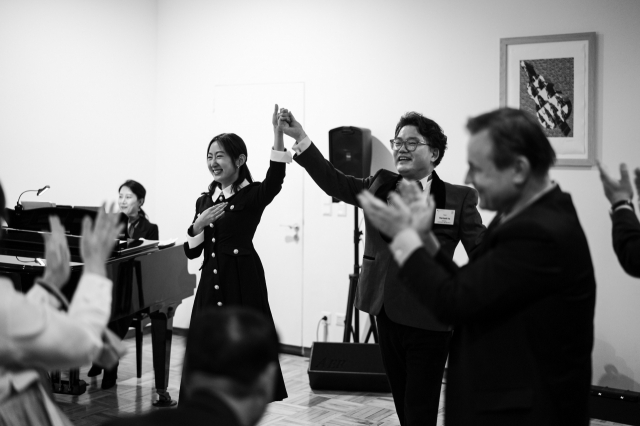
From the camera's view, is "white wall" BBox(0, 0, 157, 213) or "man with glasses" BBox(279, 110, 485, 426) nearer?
"man with glasses" BBox(279, 110, 485, 426)

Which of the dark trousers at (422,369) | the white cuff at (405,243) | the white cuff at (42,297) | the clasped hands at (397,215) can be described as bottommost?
the dark trousers at (422,369)

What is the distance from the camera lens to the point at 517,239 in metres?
1.48

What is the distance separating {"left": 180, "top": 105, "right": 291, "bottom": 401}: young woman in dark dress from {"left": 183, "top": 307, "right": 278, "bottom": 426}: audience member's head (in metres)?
2.28

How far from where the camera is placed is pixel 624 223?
6.51ft

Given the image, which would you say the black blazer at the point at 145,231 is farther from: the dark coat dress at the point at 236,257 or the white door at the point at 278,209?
the dark coat dress at the point at 236,257

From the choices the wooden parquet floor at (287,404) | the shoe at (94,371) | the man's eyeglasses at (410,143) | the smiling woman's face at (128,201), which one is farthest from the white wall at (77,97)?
the man's eyeglasses at (410,143)

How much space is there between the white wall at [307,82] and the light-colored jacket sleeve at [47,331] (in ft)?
12.8

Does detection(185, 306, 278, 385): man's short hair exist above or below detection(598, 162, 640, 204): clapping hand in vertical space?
below

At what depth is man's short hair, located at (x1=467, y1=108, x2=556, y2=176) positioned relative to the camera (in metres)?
1.50

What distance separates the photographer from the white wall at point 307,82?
14.9 feet

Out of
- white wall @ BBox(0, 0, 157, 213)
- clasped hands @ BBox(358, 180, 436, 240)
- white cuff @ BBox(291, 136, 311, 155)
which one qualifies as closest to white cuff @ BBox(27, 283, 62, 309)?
clasped hands @ BBox(358, 180, 436, 240)

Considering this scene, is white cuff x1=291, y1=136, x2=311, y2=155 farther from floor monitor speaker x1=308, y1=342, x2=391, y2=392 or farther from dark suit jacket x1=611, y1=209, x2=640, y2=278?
floor monitor speaker x1=308, y1=342, x2=391, y2=392

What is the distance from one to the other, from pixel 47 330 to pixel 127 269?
2.46m

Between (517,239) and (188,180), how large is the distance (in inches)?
200
